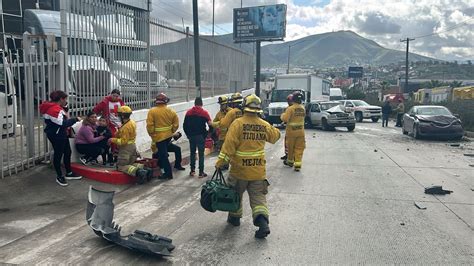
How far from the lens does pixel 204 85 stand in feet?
63.8

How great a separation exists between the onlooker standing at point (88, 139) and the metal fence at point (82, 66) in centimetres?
61

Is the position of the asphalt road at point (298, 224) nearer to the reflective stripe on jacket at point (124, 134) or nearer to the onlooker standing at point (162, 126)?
the onlooker standing at point (162, 126)

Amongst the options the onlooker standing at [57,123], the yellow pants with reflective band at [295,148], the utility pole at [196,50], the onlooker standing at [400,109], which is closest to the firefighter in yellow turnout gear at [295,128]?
the yellow pants with reflective band at [295,148]

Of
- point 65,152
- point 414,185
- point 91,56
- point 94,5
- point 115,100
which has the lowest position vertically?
point 414,185

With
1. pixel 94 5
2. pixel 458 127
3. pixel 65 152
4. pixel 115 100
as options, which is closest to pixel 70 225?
pixel 65 152

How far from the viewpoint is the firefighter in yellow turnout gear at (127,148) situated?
28.4 ft

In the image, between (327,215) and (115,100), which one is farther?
(115,100)

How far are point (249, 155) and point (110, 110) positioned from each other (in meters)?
4.88

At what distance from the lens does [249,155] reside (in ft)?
19.5

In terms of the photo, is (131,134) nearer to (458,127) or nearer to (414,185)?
(414,185)

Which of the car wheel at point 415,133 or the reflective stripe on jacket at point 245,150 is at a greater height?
the reflective stripe on jacket at point 245,150

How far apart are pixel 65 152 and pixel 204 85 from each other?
11531mm

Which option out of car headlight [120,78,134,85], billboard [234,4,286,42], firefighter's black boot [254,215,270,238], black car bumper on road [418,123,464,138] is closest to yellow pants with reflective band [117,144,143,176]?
car headlight [120,78,134,85]

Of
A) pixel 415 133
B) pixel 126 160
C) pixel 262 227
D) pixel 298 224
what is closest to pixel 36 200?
pixel 126 160
